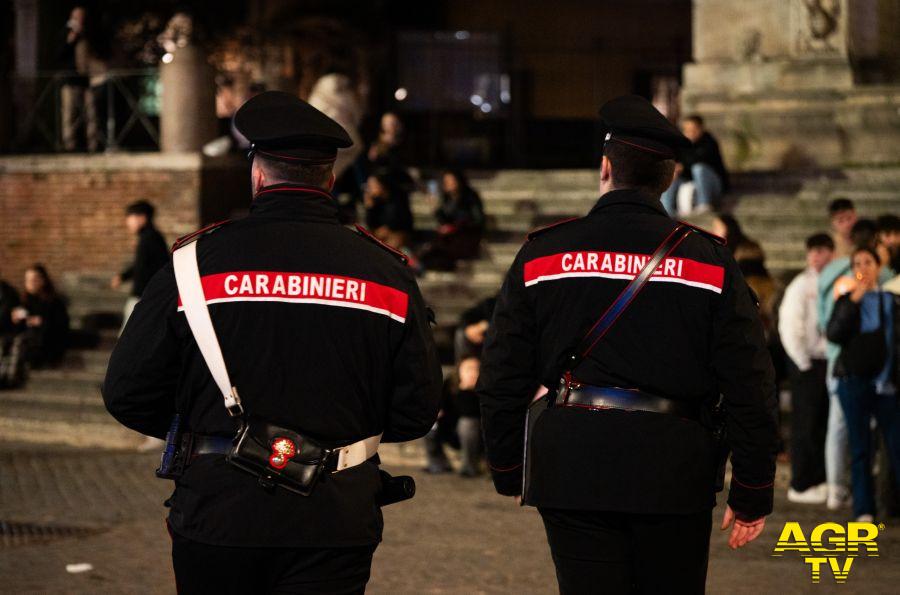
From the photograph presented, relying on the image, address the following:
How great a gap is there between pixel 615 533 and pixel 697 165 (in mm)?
11494

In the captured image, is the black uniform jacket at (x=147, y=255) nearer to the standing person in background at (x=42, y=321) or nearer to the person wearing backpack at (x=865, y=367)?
the standing person in background at (x=42, y=321)

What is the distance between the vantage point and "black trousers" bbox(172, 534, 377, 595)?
154 inches

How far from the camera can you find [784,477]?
1108cm

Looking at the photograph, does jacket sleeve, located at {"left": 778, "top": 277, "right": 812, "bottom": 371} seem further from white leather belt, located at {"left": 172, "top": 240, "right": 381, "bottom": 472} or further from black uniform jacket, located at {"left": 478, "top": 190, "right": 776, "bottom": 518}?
white leather belt, located at {"left": 172, "top": 240, "right": 381, "bottom": 472}

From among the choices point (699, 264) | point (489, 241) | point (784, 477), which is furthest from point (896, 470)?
point (489, 241)

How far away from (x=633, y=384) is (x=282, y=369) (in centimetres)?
103

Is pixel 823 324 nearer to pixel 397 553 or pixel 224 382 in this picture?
pixel 397 553

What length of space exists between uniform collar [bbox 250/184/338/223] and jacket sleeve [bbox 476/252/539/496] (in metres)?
0.71

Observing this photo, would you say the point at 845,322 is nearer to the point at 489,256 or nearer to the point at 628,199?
the point at 628,199

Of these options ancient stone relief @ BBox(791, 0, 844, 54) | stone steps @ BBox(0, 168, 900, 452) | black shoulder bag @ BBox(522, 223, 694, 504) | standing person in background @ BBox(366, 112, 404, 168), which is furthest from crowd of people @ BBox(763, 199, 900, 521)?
ancient stone relief @ BBox(791, 0, 844, 54)

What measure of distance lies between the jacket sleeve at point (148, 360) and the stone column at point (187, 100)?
1318 cm

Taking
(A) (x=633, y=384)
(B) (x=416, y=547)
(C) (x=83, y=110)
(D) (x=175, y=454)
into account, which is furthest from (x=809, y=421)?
(C) (x=83, y=110)

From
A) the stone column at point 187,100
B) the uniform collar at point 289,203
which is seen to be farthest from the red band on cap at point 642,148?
the stone column at point 187,100

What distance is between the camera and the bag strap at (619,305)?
4414 millimetres
